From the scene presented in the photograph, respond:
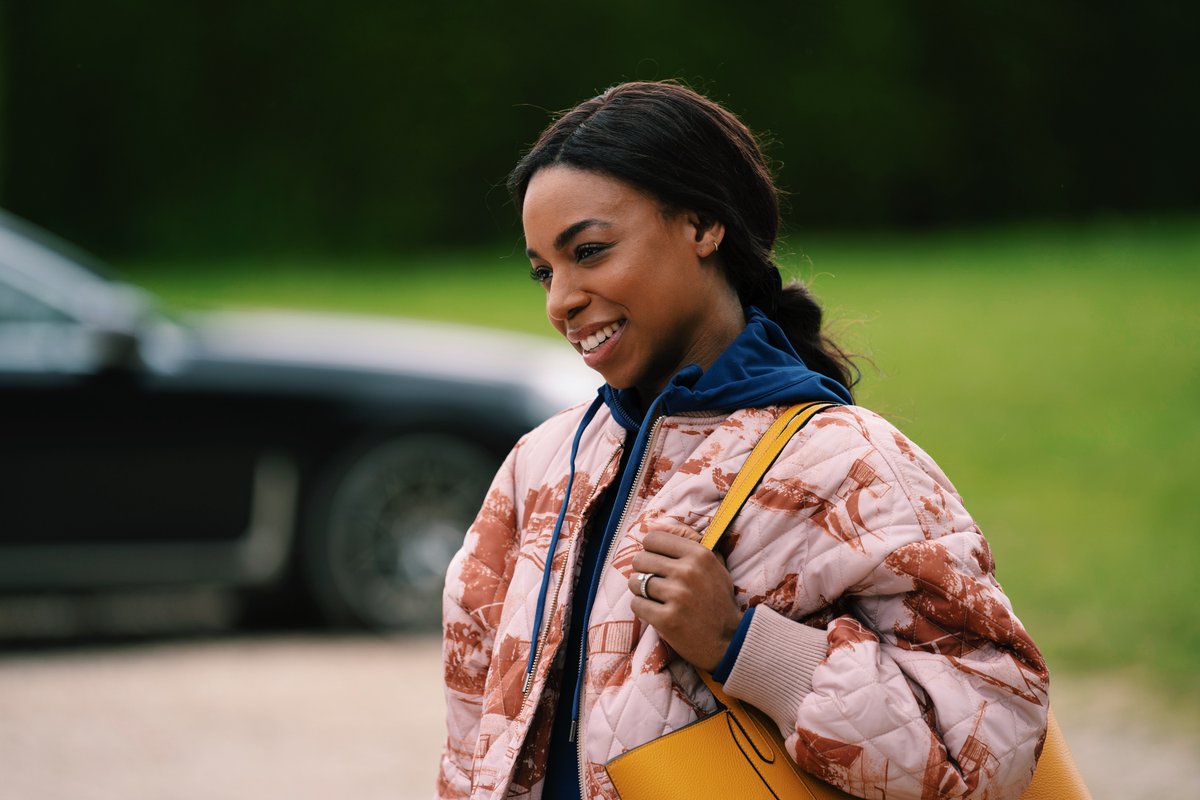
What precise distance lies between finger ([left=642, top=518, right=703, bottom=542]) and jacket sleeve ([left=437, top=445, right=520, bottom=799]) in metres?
0.35

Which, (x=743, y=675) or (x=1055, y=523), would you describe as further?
(x=1055, y=523)

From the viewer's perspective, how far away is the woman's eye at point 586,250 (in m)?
2.07

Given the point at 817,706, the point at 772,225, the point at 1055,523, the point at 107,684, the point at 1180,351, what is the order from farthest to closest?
the point at 1180,351
the point at 1055,523
the point at 107,684
the point at 772,225
the point at 817,706

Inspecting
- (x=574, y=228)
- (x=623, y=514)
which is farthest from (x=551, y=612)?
(x=574, y=228)

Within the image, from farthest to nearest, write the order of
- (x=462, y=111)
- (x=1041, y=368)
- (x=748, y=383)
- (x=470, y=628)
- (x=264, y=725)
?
(x=462, y=111) < (x=1041, y=368) < (x=264, y=725) < (x=470, y=628) < (x=748, y=383)

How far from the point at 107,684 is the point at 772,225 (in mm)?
5093

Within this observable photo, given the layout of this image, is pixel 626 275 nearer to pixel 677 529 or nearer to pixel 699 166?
pixel 699 166

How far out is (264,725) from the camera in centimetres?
593

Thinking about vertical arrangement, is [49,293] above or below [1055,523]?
above

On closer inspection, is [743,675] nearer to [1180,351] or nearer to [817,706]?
[817,706]

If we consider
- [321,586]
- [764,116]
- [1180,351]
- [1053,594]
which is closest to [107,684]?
[321,586]

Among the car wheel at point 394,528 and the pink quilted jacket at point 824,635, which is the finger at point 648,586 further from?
the car wheel at point 394,528

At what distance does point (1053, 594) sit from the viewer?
7406 mm

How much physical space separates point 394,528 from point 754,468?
5461 millimetres
